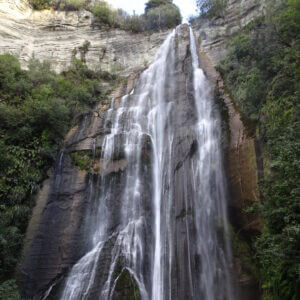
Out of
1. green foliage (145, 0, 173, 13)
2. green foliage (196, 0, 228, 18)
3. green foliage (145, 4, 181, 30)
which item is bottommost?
green foliage (196, 0, 228, 18)

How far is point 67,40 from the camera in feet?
78.8

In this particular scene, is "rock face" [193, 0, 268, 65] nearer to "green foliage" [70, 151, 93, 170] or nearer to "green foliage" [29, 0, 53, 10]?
"green foliage" [70, 151, 93, 170]

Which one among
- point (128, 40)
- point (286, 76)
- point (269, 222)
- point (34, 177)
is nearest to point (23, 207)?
point (34, 177)

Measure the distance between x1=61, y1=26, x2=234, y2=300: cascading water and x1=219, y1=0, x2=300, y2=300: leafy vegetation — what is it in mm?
1660

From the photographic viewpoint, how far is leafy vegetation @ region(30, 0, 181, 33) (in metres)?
25.2

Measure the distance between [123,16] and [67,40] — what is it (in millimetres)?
5336

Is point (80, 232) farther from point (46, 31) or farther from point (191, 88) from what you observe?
point (46, 31)

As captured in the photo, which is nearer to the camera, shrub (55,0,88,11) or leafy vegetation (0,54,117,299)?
leafy vegetation (0,54,117,299)

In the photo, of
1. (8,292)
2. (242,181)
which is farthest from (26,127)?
(242,181)

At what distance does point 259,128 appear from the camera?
11602 millimetres

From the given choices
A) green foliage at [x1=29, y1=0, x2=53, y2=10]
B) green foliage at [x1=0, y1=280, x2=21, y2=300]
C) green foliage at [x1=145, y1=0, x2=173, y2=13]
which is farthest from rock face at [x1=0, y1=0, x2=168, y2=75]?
green foliage at [x1=0, y1=280, x2=21, y2=300]

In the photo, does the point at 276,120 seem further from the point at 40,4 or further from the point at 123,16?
the point at 40,4

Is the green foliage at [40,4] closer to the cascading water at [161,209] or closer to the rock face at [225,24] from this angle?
the rock face at [225,24]

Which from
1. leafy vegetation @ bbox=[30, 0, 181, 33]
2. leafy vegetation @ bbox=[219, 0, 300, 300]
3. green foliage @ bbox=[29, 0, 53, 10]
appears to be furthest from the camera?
green foliage @ bbox=[29, 0, 53, 10]
